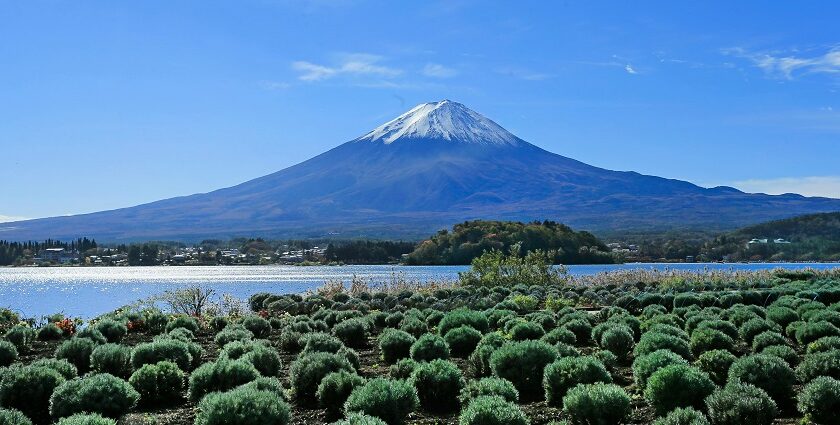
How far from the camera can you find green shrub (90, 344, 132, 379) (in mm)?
11977

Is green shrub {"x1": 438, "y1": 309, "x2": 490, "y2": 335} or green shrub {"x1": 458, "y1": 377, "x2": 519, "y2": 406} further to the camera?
green shrub {"x1": 438, "y1": 309, "x2": 490, "y2": 335}

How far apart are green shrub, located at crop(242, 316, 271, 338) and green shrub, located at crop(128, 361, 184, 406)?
636 cm

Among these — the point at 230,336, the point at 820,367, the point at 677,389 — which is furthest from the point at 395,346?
the point at 820,367

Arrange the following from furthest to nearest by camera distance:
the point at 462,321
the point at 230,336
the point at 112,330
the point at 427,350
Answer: the point at 112,330, the point at 462,321, the point at 230,336, the point at 427,350

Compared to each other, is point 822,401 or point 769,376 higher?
point 769,376

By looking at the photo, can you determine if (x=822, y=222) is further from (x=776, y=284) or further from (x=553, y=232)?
(x=776, y=284)

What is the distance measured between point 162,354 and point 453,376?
463 centimetres

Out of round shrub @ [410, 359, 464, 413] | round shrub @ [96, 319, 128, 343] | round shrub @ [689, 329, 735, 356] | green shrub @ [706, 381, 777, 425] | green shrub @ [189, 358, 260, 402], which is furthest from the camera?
round shrub @ [96, 319, 128, 343]

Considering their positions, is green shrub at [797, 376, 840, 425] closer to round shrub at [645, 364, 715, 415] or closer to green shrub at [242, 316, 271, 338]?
round shrub at [645, 364, 715, 415]

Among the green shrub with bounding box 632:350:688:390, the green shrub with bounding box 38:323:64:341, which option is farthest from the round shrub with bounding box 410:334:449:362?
the green shrub with bounding box 38:323:64:341

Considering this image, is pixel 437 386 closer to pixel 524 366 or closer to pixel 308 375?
pixel 524 366

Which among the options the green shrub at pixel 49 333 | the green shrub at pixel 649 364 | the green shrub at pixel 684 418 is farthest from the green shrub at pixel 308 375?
the green shrub at pixel 49 333

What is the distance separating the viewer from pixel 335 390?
373 inches

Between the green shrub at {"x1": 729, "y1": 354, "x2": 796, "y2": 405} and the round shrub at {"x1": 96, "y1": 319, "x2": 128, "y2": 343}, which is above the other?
the round shrub at {"x1": 96, "y1": 319, "x2": 128, "y2": 343}
